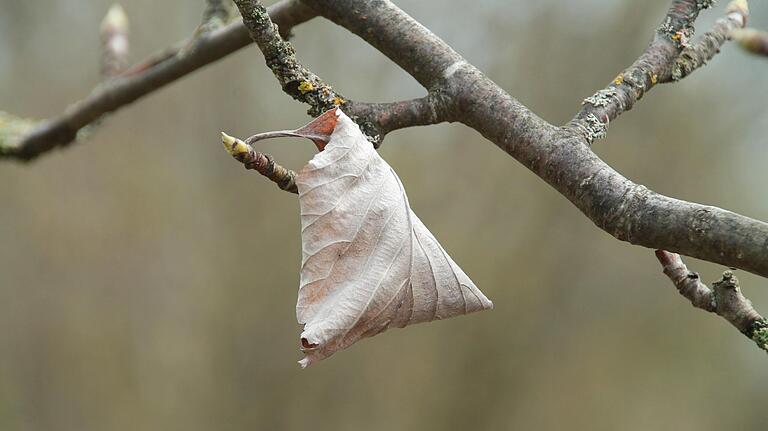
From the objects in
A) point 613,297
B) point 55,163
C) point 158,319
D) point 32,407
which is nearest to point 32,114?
point 55,163

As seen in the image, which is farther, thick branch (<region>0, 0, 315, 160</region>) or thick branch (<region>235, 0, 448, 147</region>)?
thick branch (<region>0, 0, 315, 160</region>)

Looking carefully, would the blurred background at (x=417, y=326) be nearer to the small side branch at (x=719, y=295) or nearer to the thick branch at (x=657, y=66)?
the thick branch at (x=657, y=66)

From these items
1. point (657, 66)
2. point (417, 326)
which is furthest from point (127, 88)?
point (417, 326)

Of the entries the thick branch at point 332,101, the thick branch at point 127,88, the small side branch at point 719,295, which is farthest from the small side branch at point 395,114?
the thick branch at point 127,88

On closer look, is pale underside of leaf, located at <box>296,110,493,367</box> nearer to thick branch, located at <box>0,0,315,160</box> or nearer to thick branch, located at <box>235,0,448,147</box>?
thick branch, located at <box>235,0,448,147</box>

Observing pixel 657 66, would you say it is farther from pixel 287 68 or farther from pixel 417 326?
pixel 417 326

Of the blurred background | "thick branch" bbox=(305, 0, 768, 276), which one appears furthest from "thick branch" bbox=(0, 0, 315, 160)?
the blurred background
